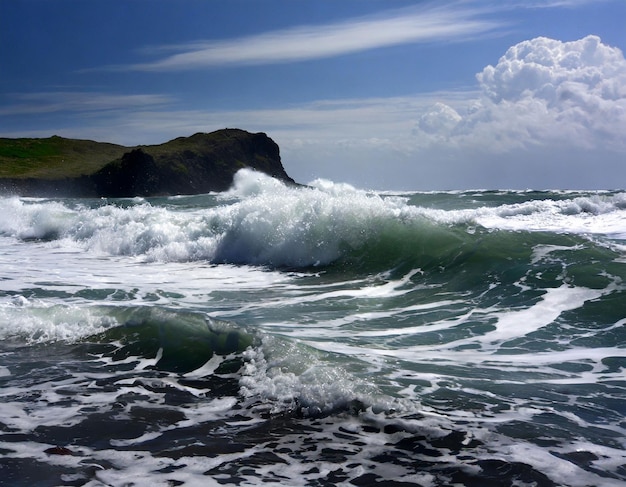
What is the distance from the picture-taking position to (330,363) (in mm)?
7531

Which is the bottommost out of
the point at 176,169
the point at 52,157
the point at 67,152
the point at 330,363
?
the point at 330,363

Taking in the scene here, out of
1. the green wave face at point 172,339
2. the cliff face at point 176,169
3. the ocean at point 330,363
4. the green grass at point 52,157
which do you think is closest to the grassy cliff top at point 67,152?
the green grass at point 52,157

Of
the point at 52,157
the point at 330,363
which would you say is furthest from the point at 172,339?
the point at 52,157

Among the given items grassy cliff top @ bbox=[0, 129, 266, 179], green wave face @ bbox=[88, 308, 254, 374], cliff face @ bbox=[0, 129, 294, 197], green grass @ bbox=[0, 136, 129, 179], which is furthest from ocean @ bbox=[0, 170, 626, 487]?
green grass @ bbox=[0, 136, 129, 179]

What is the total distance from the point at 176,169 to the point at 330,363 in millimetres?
87424

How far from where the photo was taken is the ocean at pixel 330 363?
5.11 meters

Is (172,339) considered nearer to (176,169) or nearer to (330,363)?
(330,363)

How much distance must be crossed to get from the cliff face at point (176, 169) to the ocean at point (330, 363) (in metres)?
70.5

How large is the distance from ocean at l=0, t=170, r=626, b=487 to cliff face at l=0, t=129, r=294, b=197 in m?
70.5

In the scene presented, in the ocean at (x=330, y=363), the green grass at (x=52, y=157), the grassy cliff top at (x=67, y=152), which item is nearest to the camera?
the ocean at (x=330, y=363)

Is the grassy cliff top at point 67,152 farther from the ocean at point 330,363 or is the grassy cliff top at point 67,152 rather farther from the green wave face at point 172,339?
the green wave face at point 172,339

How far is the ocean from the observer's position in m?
5.11

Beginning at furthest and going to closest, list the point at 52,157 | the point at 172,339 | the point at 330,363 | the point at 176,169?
the point at 52,157
the point at 176,169
the point at 172,339
the point at 330,363

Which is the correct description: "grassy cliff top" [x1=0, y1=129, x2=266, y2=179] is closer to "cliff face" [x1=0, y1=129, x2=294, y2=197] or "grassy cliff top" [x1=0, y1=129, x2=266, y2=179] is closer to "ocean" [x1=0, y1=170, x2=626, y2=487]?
"cliff face" [x1=0, y1=129, x2=294, y2=197]
